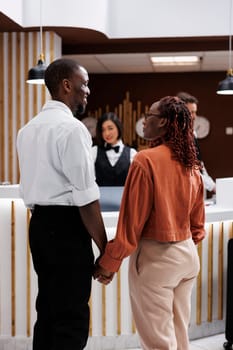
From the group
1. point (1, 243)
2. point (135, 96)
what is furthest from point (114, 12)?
point (1, 243)

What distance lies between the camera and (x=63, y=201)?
2381 mm

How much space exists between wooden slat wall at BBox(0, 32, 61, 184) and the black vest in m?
1.87

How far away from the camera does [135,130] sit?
10.8m

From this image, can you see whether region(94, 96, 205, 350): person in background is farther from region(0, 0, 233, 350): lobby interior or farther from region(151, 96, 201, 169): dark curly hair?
region(0, 0, 233, 350): lobby interior

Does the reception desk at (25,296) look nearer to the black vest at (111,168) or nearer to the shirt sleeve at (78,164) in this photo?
the shirt sleeve at (78,164)

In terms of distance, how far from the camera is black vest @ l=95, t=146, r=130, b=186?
5.49m

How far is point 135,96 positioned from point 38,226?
28.5 feet

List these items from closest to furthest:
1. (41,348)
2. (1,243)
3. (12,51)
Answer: (41,348), (1,243), (12,51)

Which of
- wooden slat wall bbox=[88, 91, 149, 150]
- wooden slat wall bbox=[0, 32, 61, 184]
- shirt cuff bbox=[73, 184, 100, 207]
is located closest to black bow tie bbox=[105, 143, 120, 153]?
wooden slat wall bbox=[0, 32, 61, 184]

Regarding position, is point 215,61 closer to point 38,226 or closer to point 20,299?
point 20,299

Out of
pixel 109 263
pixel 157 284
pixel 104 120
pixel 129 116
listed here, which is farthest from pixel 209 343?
pixel 129 116

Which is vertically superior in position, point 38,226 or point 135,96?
point 135,96

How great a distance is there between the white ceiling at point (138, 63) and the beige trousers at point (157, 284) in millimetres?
6047

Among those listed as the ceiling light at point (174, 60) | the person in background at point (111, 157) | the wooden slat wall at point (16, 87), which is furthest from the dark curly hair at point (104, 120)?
the ceiling light at point (174, 60)
